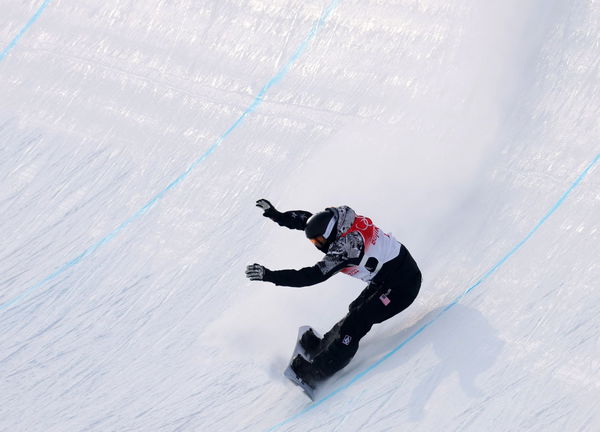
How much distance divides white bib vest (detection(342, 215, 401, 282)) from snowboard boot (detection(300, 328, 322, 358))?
1.76 ft

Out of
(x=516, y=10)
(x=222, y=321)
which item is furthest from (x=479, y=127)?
(x=222, y=321)

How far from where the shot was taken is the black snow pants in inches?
222

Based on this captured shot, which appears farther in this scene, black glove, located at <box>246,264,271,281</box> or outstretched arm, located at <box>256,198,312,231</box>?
outstretched arm, located at <box>256,198,312,231</box>

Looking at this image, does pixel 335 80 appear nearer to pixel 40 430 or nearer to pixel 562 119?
pixel 562 119

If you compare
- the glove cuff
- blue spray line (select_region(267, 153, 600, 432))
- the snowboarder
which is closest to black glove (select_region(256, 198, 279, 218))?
the snowboarder

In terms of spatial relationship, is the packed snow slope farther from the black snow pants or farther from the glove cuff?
the glove cuff

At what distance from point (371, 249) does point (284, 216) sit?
0.65 metres

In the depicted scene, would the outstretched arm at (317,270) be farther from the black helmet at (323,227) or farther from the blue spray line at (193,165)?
the blue spray line at (193,165)

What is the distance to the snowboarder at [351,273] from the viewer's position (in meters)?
5.41

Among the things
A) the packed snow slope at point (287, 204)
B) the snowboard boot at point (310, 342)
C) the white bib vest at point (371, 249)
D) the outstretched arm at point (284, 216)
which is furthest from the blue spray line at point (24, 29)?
the white bib vest at point (371, 249)

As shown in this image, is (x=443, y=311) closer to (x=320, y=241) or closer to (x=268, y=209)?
(x=320, y=241)

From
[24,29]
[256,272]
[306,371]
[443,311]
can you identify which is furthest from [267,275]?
[24,29]

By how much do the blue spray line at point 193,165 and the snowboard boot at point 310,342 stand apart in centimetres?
219

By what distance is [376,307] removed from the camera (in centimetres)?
565
